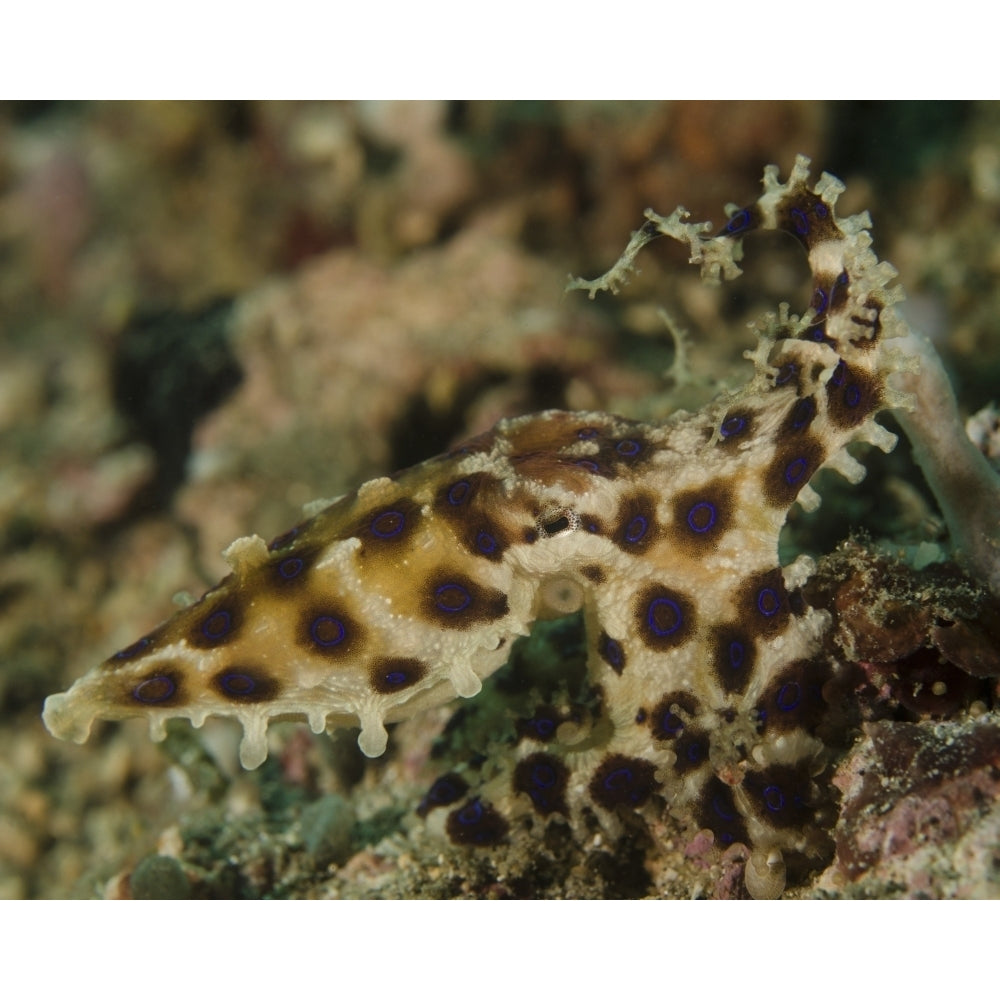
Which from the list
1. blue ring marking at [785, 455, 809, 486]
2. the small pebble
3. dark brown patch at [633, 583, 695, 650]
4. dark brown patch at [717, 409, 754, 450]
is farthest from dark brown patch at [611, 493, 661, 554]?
the small pebble

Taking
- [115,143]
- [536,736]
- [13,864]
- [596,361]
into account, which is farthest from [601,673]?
[115,143]

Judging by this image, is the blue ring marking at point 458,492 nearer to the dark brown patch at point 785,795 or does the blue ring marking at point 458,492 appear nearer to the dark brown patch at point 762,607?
the dark brown patch at point 762,607

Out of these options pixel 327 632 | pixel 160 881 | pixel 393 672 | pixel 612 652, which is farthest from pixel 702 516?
pixel 160 881

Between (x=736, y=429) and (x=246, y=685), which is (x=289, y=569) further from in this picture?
(x=736, y=429)

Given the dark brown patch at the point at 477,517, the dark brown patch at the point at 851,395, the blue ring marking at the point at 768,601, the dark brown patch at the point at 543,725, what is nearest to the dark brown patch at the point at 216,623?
the dark brown patch at the point at 477,517

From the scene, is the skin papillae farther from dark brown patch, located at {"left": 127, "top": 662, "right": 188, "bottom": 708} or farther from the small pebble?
the small pebble

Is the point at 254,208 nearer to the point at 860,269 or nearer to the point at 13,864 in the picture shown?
the point at 13,864
